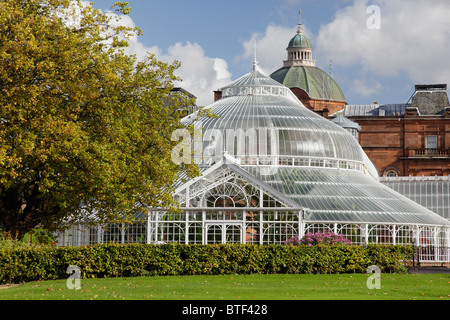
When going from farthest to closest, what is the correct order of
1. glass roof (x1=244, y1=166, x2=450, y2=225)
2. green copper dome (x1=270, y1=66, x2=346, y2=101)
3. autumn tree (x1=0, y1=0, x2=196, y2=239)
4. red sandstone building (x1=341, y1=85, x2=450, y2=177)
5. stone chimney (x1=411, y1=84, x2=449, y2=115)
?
green copper dome (x1=270, y1=66, x2=346, y2=101) < stone chimney (x1=411, y1=84, x2=449, y2=115) < red sandstone building (x1=341, y1=85, x2=450, y2=177) < glass roof (x1=244, y1=166, x2=450, y2=225) < autumn tree (x1=0, y1=0, x2=196, y2=239)

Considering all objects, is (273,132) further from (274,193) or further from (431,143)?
(431,143)

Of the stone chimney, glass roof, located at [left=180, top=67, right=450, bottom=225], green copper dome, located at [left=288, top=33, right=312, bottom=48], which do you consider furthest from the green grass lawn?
green copper dome, located at [left=288, top=33, right=312, bottom=48]

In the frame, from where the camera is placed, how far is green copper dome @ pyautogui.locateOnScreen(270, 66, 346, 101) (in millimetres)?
93375

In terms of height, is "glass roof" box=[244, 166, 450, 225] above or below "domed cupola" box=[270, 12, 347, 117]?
below

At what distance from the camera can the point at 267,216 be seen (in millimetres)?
39969

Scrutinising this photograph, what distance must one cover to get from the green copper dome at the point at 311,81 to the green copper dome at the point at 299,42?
4515 millimetres

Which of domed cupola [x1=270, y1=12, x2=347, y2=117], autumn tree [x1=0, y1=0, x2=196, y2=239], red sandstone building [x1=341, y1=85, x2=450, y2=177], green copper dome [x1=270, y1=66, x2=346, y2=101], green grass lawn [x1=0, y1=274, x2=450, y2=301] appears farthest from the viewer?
green copper dome [x1=270, y1=66, x2=346, y2=101]

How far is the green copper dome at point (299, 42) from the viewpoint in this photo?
100600mm

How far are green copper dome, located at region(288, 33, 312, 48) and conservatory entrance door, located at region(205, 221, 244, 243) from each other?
64.1 meters

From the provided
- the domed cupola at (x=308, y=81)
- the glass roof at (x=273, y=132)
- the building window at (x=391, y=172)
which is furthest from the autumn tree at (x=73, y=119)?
the domed cupola at (x=308, y=81)

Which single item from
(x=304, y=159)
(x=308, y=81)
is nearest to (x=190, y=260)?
A: (x=304, y=159)

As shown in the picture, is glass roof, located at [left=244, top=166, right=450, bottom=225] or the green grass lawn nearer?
the green grass lawn

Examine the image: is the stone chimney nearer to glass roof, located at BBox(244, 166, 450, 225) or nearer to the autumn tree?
Answer: glass roof, located at BBox(244, 166, 450, 225)
